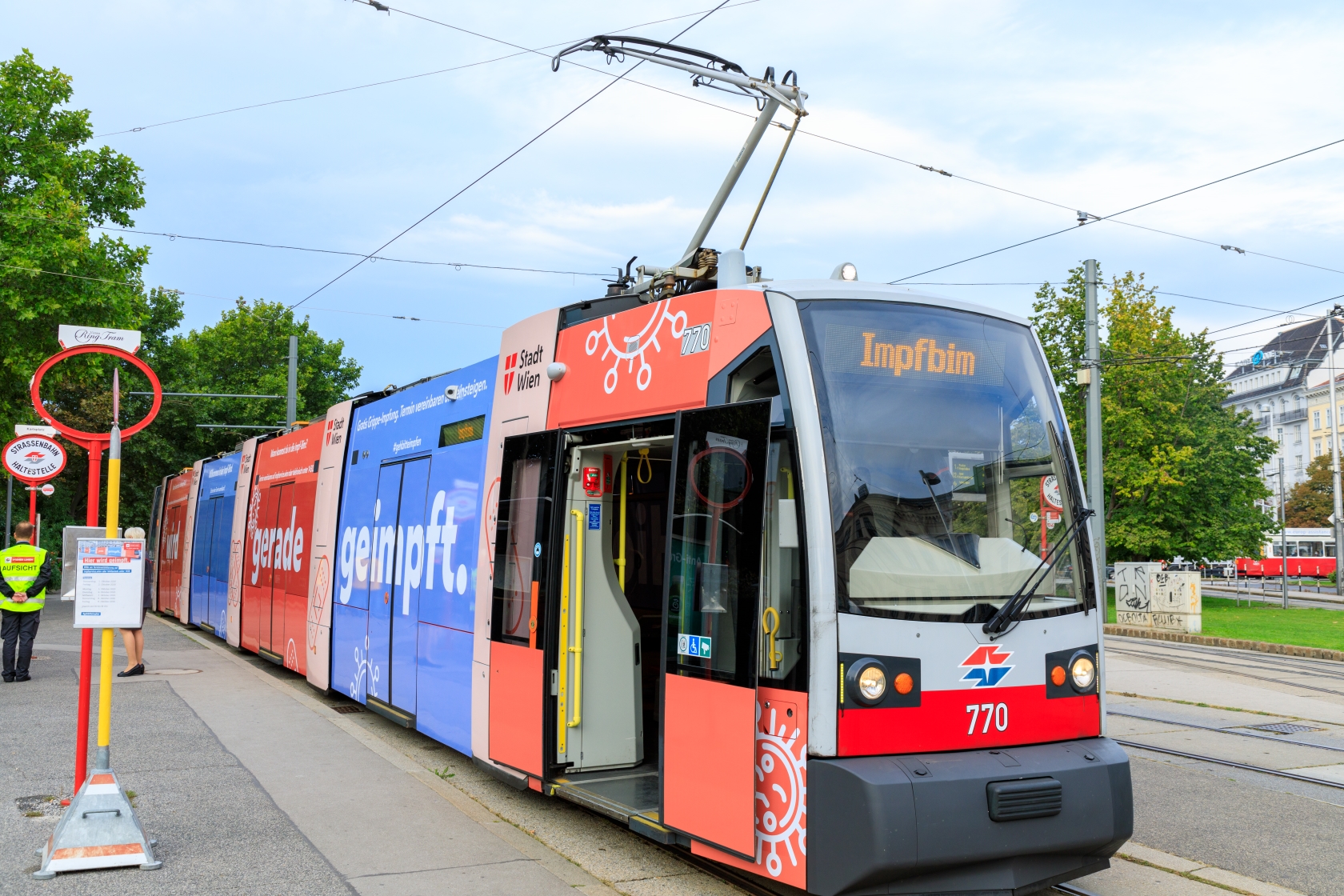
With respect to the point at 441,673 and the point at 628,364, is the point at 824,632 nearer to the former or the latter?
the point at 628,364

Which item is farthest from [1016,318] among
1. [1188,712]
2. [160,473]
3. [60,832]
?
[160,473]

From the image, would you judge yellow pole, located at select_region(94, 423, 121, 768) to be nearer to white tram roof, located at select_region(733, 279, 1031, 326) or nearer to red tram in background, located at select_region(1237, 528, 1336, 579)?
white tram roof, located at select_region(733, 279, 1031, 326)

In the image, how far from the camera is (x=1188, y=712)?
11742mm

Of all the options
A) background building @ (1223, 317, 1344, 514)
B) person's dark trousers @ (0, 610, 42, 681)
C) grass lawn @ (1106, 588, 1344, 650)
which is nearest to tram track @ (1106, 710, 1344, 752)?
grass lawn @ (1106, 588, 1344, 650)

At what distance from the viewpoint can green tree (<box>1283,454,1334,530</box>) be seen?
2655 inches

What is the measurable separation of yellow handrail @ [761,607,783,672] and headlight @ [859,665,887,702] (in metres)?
0.35

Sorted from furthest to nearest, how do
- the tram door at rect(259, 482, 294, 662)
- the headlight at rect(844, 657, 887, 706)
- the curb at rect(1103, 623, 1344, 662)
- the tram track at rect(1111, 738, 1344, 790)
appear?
1. the curb at rect(1103, 623, 1344, 662)
2. the tram door at rect(259, 482, 294, 662)
3. the tram track at rect(1111, 738, 1344, 790)
4. the headlight at rect(844, 657, 887, 706)

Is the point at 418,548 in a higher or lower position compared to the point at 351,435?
lower

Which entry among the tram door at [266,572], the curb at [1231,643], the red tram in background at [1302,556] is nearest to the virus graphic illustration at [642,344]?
the tram door at [266,572]

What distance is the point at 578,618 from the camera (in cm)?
649

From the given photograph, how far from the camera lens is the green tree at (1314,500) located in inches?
2655

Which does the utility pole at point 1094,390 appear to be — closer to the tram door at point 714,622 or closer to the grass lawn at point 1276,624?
the grass lawn at point 1276,624

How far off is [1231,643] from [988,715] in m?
18.5

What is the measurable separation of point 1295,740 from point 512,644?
735 centimetres
